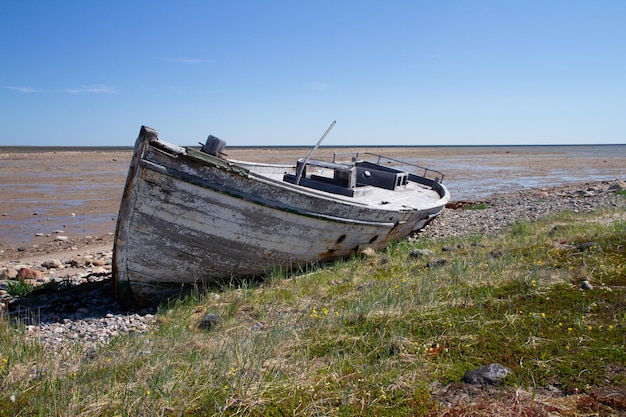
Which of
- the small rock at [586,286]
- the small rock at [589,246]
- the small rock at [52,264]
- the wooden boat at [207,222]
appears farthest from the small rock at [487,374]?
the small rock at [52,264]

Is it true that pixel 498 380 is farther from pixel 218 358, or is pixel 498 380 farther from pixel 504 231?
pixel 504 231

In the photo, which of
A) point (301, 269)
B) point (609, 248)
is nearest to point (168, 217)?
point (301, 269)

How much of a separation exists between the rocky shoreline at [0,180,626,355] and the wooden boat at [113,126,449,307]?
0.59m

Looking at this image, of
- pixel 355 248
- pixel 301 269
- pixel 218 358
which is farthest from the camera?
pixel 355 248

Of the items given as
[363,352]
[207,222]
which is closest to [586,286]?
[363,352]

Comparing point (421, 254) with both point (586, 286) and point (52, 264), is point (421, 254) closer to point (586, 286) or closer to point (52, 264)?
point (586, 286)

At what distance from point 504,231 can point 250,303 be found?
7309mm

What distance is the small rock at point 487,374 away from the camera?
12.0 ft

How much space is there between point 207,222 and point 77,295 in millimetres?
2523

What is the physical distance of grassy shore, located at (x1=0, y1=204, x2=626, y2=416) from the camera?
3.36 meters

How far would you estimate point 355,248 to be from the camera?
8.82m

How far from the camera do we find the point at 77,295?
7289 mm

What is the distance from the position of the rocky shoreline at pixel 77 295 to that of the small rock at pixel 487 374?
359cm

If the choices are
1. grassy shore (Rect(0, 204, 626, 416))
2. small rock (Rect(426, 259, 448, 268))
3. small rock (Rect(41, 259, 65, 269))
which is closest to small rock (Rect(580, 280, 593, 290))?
grassy shore (Rect(0, 204, 626, 416))
